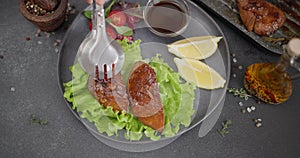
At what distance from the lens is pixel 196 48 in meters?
1.97

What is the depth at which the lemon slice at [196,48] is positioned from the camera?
1959 millimetres

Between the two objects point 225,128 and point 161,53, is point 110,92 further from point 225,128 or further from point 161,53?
point 225,128

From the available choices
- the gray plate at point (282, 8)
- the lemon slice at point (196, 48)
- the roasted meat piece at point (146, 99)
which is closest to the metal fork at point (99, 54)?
the roasted meat piece at point (146, 99)

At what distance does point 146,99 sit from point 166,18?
0.45 metres

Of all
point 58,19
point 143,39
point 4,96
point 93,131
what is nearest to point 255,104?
point 143,39

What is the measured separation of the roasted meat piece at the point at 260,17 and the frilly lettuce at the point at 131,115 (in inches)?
17.5

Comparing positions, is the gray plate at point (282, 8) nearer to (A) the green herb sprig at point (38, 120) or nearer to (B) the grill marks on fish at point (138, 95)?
(B) the grill marks on fish at point (138, 95)

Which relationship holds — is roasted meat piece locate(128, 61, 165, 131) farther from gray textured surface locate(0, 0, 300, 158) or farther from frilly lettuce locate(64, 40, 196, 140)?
gray textured surface locate(0, 0, 300, 158)

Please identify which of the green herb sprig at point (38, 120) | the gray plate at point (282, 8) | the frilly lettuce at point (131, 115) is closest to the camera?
the frilly lettuce at point (131, 115)

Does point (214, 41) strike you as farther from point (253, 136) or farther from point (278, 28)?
point (253, 136)

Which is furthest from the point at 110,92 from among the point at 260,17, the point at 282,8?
the point at 282,8

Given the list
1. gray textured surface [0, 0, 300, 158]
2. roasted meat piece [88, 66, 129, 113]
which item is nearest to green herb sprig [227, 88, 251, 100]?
gray textured surface [0, 0, 300, 158]

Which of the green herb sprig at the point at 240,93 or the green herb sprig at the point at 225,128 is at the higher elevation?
the green herb sprig at the point at 240,93

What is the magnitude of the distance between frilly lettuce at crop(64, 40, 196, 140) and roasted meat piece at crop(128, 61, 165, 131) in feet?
0.11
